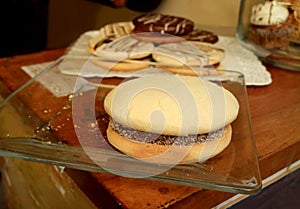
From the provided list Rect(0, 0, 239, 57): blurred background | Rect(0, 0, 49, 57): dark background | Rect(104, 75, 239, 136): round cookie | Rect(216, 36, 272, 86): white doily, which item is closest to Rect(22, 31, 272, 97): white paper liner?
Rect(216, 36, 272, 86): white doily

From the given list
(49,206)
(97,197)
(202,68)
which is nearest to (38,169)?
(49,206)

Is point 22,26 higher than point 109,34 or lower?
lower

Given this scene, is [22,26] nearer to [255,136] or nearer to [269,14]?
[269,14]

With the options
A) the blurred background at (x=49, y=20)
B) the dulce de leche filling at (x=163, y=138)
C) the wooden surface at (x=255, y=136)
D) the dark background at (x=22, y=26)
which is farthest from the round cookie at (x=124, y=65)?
the dark background at (x=22, y=26)

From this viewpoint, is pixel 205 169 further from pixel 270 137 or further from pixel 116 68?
pixel 116 68

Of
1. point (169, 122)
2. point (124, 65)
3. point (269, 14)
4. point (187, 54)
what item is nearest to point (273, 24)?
point (269, 14)

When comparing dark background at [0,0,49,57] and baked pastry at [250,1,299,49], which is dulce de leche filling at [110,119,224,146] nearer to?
baked pastry at [250,1,299,49]
